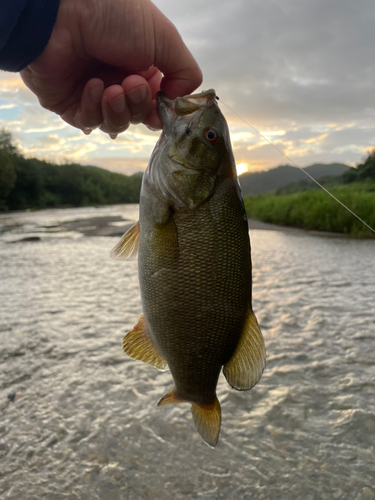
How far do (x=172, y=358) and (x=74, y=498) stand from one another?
1.70 metres

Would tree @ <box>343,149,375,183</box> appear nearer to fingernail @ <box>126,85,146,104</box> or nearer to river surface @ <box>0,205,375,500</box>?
river surface @ <box>0,205,375,500</box>

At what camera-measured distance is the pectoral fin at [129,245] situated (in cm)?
210

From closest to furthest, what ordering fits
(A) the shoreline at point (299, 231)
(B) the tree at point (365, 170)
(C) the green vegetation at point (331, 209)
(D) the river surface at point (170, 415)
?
1. (D) the river surface at point (170, 415)
2. (A) the shoreline at point (299, 231)
3. (C) the green vegetation at point (331, 209)
4. (B) the tree at point (365, 170)

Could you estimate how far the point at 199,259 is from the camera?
6.10 feet

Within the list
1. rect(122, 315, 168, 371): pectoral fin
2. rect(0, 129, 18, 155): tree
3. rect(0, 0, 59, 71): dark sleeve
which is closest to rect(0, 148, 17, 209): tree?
rect(0, 129, 18, 155): tree

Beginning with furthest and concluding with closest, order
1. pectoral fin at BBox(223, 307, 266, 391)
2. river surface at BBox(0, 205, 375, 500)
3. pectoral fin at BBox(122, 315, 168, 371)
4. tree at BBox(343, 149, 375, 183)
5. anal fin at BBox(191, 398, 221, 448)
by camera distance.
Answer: tree at BBox(343, 149, 375, 183) < river surface at BBox(0, 205, 375, 500) < pectoral fin at BBox(122, 315, 168, 371) < anal fin at BBox(191, 398, 221, 448) < pectoral fin at BBox(223, 307, 266, 391)

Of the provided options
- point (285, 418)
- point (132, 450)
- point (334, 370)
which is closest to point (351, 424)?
point (285, 418)

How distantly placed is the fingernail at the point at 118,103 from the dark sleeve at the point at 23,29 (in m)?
0.50

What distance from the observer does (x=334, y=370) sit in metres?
4.66

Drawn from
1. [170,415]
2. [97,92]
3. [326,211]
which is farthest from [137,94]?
[326,211]

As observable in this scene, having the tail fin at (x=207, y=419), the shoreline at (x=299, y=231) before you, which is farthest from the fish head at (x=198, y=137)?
the shoreline at (x=299, y=231)

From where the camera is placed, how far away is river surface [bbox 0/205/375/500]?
301 cm

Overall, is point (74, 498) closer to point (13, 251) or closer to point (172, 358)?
point (172, 358)

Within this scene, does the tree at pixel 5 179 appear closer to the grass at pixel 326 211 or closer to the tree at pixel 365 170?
the grass at pixel 326 211
